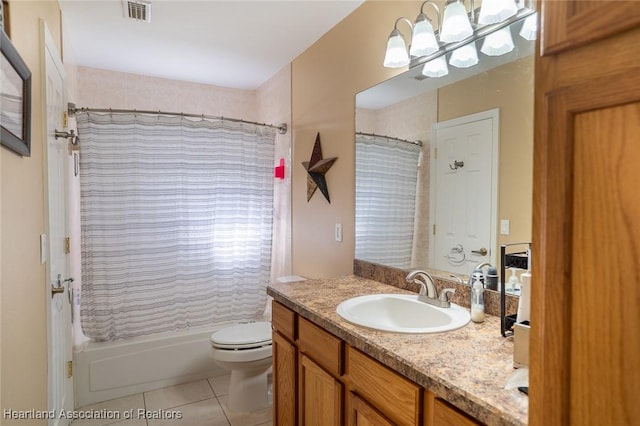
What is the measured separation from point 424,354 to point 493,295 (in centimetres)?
50

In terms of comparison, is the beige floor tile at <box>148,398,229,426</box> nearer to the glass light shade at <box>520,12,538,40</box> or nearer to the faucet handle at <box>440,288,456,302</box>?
the faucet handle at <box>440,288,456,302</box>

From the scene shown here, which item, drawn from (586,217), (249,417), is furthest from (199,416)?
(586,217)

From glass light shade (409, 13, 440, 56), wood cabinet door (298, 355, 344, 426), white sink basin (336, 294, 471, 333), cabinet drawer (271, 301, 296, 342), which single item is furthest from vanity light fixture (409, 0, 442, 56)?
wood cabinet door (298, 355, 344, 426)

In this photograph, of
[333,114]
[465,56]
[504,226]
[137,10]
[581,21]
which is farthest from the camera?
[333,114]

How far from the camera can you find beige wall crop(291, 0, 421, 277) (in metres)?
1.97

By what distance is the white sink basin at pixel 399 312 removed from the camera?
136cm

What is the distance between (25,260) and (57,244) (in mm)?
707

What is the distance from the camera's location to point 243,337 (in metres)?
2.31

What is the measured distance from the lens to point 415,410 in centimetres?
94

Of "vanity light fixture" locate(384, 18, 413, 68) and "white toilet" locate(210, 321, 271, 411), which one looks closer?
"vanity light fixture" locate(384, 18, 413, 68)

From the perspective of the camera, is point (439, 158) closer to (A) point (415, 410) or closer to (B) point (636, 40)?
(A) point (415, 410)

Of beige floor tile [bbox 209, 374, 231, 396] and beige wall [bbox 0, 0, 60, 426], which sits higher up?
beige wall [bbox 0, 0, 60, 426]

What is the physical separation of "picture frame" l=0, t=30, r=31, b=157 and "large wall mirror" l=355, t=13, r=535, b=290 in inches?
58.2

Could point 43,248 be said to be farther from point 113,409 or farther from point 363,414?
point 363,414
